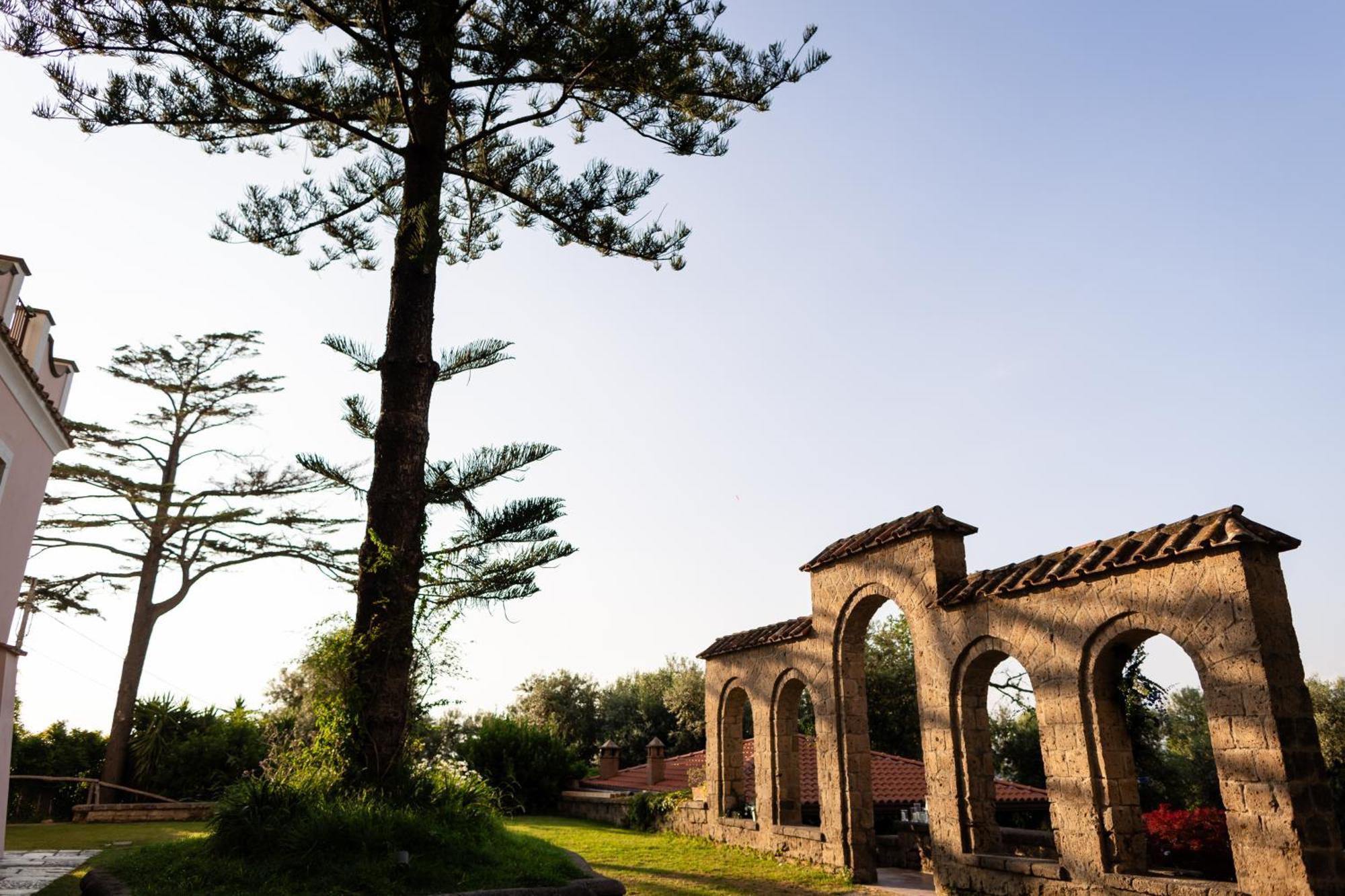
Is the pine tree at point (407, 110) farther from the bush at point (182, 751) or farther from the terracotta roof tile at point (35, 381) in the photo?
the bush at point (182, 751)

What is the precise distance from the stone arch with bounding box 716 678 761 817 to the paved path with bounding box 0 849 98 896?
752 cm

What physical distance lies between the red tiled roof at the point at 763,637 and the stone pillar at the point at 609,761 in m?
9.43

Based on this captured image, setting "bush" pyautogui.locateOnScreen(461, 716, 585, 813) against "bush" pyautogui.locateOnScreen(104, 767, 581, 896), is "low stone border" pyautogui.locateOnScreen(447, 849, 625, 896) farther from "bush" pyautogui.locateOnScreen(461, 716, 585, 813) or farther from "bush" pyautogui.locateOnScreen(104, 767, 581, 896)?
"bush" pyautogui.locateOnScreen(461, 716, 585, 813)

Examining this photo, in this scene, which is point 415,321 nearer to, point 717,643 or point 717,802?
point 717,643

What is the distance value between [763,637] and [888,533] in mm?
3110

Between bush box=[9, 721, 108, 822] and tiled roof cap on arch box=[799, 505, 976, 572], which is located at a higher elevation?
tiled roof cap on arch box=[799, 505, 976, 572]

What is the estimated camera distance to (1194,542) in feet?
18.2

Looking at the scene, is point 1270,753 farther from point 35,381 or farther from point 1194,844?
point 35,381

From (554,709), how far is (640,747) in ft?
11.9

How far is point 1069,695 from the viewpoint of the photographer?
6.39 metres

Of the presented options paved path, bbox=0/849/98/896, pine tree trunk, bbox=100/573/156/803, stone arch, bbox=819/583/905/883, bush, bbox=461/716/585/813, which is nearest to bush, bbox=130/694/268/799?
pine tree trunk, bbox=100/573/156/803

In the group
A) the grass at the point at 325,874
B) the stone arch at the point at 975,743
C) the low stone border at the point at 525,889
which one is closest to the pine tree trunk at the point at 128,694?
the grass at the point at 325,874

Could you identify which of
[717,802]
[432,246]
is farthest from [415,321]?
[717,802]

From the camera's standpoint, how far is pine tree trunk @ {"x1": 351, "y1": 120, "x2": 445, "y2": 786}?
604cm
